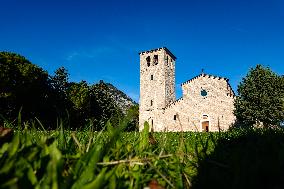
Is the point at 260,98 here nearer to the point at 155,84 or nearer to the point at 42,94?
the point at 155,84

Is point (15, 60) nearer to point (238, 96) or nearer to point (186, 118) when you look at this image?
point (186, 118)

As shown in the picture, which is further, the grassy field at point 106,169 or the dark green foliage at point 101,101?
the dark green foliage at point 101,101

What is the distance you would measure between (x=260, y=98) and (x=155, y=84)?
17.5m

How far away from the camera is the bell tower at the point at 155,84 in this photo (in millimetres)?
50062

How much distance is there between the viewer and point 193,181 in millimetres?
1285

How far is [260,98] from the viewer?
40.1 m

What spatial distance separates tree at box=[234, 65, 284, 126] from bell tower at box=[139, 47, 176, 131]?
12589 millimetres

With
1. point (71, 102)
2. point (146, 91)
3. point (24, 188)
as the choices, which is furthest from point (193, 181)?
point (71, 102)

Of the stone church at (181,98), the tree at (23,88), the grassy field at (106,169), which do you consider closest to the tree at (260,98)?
the stone church at (181,98)

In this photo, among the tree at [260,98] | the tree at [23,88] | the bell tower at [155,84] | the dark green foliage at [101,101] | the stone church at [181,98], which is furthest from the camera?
the dark green foliage at [101,101]

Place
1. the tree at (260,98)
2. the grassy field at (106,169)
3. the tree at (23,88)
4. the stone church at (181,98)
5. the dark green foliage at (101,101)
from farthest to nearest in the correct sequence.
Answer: the dark green foliage at (101,101)
the stone church at (181,98)
the tree at (23,88)
the tree at (260,98)
the grassy field at (106,169)

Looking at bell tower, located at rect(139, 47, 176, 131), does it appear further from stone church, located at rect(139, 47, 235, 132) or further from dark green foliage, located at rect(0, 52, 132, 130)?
dark green foliage, located at rect(0, 52, 132, 130)

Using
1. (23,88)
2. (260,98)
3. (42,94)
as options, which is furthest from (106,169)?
(42,94)

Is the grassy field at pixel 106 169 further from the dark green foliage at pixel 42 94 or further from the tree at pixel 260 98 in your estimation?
the tree at pixel 260 98
